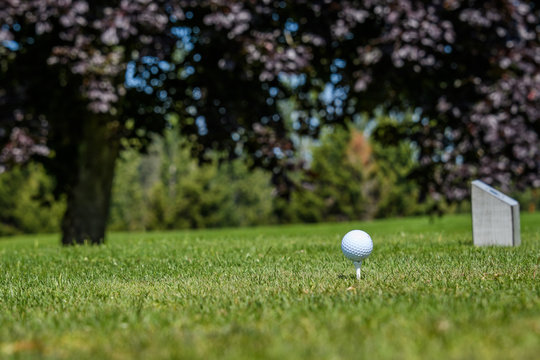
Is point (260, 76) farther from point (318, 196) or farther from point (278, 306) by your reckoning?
point (318, 196)

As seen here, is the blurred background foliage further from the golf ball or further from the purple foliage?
the golf ball

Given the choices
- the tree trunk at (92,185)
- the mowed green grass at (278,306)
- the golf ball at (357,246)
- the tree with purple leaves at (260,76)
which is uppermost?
the tree with purple leaves at (260,76)

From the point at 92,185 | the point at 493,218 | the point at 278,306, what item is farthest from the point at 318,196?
the point at 278,306

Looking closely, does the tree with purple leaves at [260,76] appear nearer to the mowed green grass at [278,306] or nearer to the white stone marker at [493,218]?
the white stone marker at [493,218]

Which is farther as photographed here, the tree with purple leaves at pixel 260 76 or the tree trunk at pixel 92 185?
the tree trunk at pixel 92 185

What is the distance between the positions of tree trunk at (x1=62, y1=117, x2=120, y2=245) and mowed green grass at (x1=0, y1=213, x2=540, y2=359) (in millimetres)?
4952

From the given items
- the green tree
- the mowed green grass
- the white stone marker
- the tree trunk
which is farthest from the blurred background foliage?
the mowed green grass

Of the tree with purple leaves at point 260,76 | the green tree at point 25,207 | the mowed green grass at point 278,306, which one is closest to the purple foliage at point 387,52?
the tree with purple leaves at point 260,76

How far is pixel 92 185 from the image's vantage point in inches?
522

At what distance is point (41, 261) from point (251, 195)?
145ft

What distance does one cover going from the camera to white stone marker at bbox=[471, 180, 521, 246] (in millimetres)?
8492

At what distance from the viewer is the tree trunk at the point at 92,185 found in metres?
13.2

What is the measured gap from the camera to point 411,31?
10125 millimetres

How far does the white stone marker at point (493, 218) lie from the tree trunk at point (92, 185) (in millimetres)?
7686
